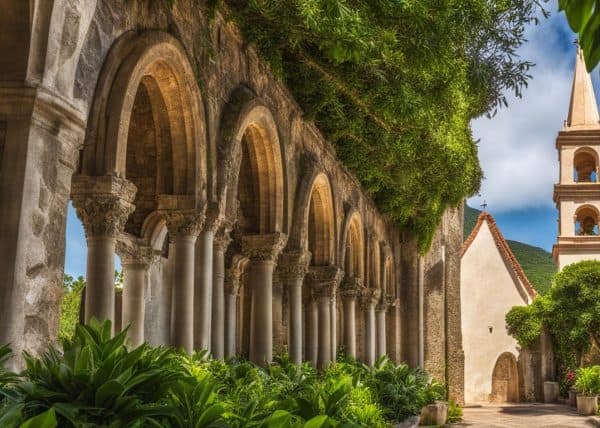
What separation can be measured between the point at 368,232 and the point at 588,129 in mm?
26413

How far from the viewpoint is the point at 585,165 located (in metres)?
48.6

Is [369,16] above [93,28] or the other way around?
above

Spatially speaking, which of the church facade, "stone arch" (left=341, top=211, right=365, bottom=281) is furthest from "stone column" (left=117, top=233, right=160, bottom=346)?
the church facade

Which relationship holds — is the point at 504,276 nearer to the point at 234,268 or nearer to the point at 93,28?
the point at 234,268

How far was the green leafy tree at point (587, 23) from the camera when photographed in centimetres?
209

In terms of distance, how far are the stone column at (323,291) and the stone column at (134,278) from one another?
5.45 m

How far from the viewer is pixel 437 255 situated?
30.9 m

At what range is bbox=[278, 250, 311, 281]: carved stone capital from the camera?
16484 millimetres

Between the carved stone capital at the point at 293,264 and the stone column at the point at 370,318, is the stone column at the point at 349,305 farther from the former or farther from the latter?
the carved stone capital at the point at 293,264

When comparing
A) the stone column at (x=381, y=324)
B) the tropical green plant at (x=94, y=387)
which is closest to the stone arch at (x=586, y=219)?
the stone column at (x=381, y=324)

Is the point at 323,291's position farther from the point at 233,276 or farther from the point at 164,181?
the point at 164,181

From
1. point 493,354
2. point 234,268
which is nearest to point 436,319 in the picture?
point 493,354

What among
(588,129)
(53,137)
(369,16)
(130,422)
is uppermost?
(588,129)

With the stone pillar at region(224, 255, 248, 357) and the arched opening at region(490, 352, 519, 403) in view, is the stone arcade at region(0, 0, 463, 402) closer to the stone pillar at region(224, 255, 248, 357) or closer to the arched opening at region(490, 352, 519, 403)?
the stone pillar at region(224, 255, 248, 357)
